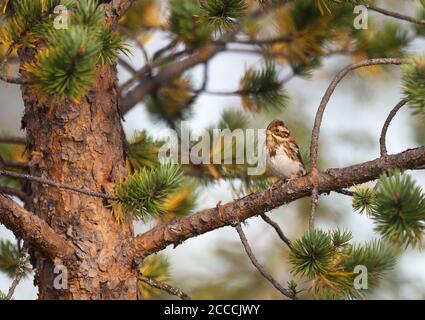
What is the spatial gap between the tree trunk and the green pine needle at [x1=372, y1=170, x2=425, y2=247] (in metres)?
1.09

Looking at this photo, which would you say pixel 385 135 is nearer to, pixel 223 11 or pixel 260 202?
pixel 260 202

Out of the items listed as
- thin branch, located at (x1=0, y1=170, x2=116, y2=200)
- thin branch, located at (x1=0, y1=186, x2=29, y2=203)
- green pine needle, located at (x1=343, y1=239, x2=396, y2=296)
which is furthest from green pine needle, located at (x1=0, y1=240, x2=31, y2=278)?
green pine needle, located at (x1=343, y1=239, x2=396, y2=296)

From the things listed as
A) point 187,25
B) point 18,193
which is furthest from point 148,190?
point 187,25

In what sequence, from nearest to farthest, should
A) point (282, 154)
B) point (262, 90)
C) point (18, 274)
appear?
point (18, 274) < point (282, 154) < point (262, 90)

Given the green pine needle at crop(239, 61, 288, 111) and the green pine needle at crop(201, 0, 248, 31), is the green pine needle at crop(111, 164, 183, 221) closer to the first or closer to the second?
the green pine needle at crop(201, 0, 248, 31)

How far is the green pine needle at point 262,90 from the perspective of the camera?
384 centimetres

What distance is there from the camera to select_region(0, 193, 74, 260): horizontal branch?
8.32 ft

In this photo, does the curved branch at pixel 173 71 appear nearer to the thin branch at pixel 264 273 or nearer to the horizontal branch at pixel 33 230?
the horizontal branch at pixel 33 230

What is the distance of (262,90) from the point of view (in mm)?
3869

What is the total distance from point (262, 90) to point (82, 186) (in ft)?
4.33

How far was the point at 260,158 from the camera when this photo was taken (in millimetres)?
3752

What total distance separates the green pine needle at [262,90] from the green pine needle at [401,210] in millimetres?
1834

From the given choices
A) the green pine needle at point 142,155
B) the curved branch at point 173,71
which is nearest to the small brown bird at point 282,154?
the green pine needle at point 142,155

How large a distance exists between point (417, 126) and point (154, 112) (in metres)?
2.52
